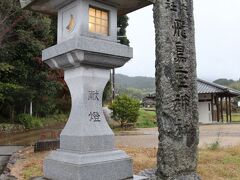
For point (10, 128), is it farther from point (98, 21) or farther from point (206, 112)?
point (206, 112)

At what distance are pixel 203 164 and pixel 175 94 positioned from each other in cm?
321

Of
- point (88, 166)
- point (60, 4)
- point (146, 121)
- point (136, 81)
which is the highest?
point (136, 81)

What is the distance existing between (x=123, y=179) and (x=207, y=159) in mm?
3760

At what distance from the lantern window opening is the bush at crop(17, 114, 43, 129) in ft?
53.5

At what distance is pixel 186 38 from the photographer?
5.66 meters

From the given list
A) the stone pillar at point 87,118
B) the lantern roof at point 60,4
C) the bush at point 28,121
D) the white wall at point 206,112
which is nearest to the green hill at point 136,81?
the white wall at point 206,112

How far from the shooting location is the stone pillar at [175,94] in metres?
5.38

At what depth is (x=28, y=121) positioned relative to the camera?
20.9m

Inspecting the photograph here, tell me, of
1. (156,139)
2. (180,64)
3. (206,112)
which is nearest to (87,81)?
(180,64)

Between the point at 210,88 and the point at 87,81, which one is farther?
the point at 210,88

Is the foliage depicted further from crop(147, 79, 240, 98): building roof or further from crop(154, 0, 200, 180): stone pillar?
crop(147, 79, 240, 98): building roof

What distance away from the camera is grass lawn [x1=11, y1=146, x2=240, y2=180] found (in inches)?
269

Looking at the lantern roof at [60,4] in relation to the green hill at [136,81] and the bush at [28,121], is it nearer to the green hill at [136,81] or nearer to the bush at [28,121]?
the bush at [28,121]

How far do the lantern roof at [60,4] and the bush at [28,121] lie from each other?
15579mm
